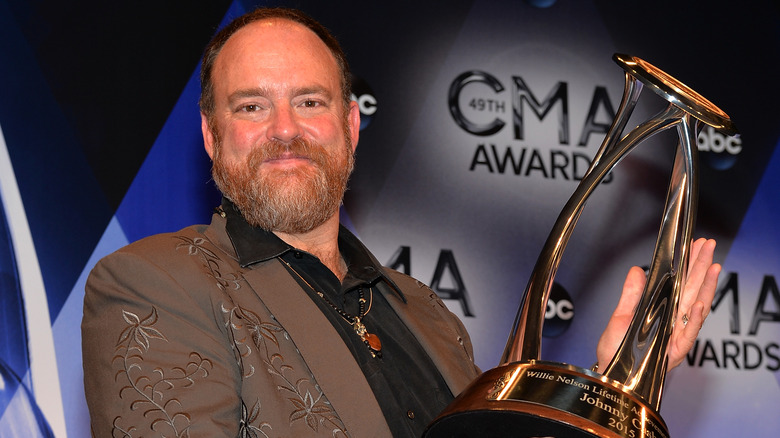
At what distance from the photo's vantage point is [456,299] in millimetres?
2475

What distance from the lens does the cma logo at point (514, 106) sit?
2594 millimetres

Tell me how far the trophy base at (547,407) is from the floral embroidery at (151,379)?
38cm

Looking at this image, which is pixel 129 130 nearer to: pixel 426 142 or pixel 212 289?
pixel 426 142

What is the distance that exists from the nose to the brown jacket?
0.27 meters

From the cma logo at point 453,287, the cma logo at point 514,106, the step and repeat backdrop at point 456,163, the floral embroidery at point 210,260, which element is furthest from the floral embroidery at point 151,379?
the cma logo at point 514,106

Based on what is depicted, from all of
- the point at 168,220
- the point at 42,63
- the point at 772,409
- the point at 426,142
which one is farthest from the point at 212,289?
the point at 772,409

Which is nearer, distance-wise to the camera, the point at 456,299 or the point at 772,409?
the point at 456,299

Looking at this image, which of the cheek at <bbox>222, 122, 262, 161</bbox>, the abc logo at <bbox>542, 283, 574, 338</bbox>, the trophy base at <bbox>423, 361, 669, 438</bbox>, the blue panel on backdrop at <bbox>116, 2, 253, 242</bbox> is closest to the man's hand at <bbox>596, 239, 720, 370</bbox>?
the trophy base at <bbox>423, 361, 669, 438</bbox>

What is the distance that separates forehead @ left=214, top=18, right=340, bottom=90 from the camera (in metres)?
1.62

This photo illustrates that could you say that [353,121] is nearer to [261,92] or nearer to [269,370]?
[261,92]

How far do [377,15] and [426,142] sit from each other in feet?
1.30

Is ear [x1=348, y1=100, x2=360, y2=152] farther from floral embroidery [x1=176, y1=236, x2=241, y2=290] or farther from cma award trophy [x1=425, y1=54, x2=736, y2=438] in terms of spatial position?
cma award trophy [x1=425, y1=54, x2=736, y2=438]

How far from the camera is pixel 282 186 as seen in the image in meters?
1.60

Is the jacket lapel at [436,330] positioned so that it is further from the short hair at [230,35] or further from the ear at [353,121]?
the short hair at [230,35]
